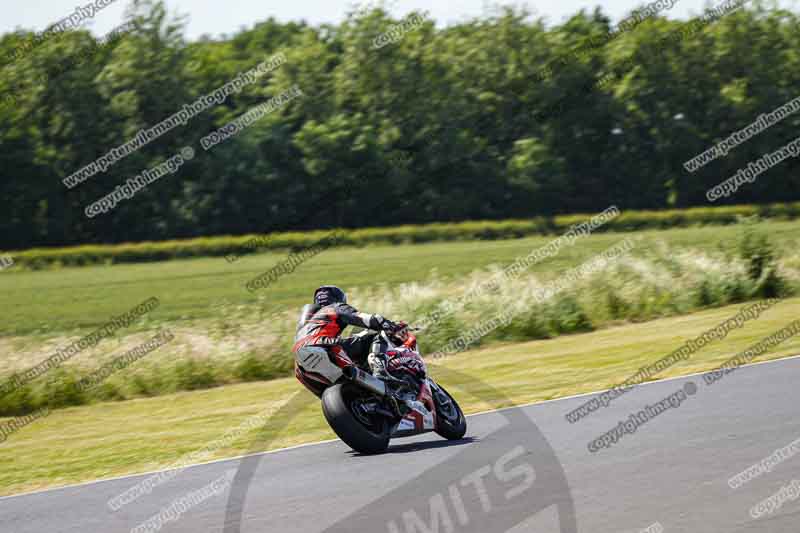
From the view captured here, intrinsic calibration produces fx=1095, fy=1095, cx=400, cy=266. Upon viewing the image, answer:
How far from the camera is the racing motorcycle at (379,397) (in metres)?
10.3

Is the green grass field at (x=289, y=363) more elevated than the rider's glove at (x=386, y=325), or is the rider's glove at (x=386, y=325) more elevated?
the rider's glove at (x=386, y=325)

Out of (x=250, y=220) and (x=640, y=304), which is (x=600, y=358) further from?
(x=250, y=220)

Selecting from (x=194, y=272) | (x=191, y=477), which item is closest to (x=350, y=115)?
(x=194, y=272)

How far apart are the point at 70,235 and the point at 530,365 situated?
64.5 meters

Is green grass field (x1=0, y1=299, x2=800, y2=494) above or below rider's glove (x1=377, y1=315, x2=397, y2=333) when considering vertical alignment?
below

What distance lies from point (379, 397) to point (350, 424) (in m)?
0.45

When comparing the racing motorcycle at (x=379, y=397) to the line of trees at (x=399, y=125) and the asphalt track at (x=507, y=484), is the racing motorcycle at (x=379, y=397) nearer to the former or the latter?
the asphalt track at (x=507, y=484)

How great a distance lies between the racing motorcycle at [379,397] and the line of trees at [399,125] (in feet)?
220

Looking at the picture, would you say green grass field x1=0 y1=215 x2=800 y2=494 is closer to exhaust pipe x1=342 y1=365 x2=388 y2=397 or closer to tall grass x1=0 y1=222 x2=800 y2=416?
tall grass x1=0 y1=222 x2=800 y2=416

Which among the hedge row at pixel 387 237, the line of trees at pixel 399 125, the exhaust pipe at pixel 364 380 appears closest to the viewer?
the exhaust pipe at pixel 364 380

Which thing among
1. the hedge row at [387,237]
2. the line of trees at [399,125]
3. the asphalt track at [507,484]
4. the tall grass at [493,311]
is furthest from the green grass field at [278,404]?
the line of trees at [399,125]

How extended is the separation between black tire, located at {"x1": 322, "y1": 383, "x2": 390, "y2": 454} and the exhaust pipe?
165 millimetres

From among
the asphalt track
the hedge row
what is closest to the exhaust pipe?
the asphalt track

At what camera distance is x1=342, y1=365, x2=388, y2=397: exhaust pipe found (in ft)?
33.5
